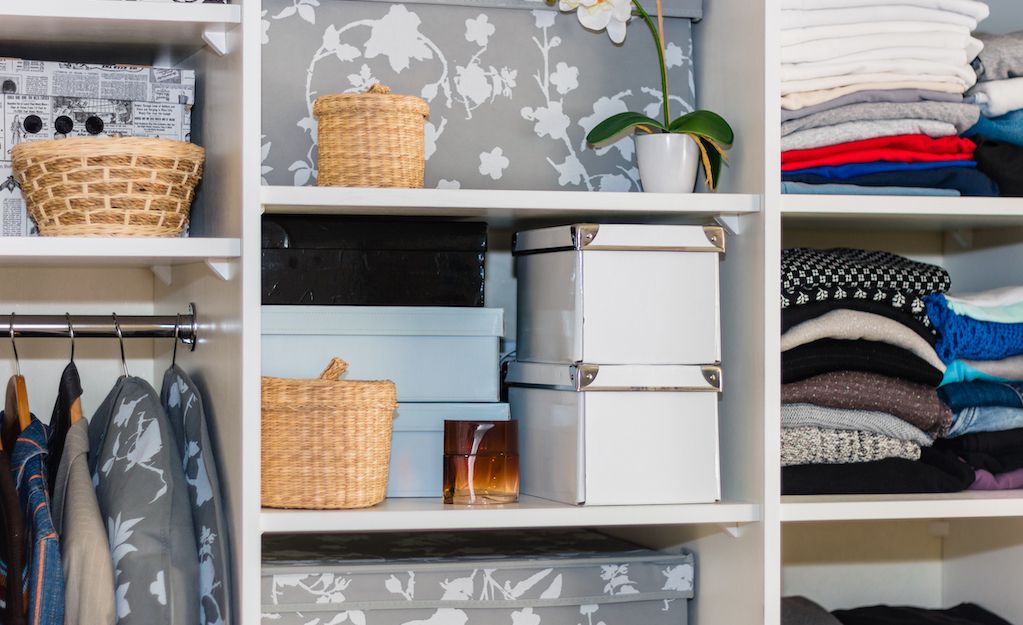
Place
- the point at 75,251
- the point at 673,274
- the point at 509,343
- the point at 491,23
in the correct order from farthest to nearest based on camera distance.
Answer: the point at 509,343 < the point at 491,23 < the point at 673,274 < the point at 75,251

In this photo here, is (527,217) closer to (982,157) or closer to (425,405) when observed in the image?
(425,405)

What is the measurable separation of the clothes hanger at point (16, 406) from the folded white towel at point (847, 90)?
0.99 metres

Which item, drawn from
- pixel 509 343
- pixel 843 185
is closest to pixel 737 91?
pixel 843 185

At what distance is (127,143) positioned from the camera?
1223 mm

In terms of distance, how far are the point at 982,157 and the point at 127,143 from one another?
3.35ft

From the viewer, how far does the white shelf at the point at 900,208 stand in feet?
4.26

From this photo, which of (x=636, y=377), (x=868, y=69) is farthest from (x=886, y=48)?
(x=636, y=377)

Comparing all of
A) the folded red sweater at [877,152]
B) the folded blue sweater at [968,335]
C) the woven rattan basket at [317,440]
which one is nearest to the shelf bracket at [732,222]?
the folded red sweater at [877,152]

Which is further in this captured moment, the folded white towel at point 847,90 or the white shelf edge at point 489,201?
the folded white towel at point 847,90

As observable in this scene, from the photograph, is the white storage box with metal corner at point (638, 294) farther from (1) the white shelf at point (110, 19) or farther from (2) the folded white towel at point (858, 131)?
(1) the white shelf at point (110, 19)

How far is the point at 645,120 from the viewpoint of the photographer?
Result: 132 centimetres

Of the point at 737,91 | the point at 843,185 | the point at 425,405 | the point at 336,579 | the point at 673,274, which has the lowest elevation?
the point at 336,579

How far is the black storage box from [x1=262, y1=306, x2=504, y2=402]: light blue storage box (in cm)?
2

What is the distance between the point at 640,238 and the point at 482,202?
185mm
